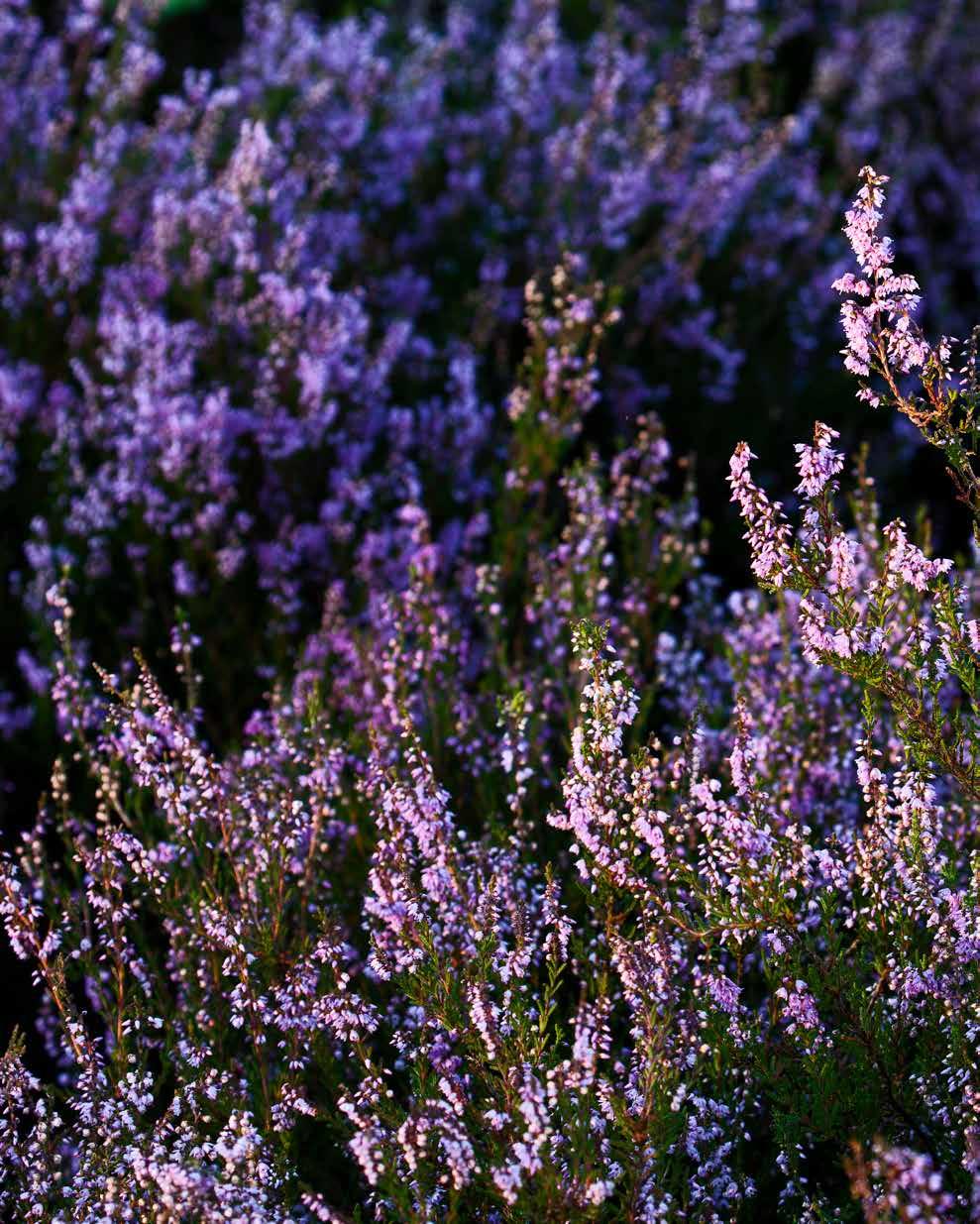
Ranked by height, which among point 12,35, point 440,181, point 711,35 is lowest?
point 440,181

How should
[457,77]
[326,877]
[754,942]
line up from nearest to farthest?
[754,942]
[326,877]
[457,77]

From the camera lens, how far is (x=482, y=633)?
4.34 meters

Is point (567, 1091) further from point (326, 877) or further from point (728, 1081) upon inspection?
point (326, 877)

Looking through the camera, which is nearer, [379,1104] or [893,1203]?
[893,1203]

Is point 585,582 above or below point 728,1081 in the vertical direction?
above

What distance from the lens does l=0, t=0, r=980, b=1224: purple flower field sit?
7.74 feet

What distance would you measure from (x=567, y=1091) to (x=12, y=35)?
5.54 meters

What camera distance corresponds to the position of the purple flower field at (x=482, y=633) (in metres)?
2.36

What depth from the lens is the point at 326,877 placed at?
327 centimetres

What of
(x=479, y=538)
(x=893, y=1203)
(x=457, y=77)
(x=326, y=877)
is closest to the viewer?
(x=893, y=1203)

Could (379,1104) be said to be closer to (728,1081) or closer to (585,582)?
(728,1081)

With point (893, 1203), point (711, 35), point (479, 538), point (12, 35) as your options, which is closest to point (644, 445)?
point (479, 538)

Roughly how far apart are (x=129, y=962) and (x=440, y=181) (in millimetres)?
4548

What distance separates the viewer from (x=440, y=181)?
6.38m
